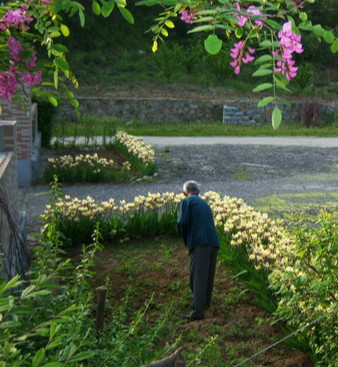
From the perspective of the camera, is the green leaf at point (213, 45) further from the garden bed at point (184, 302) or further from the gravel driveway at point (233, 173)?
the gravel driveway at point (233, 173)

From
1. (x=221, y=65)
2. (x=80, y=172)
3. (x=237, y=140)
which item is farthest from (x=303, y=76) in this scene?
(x=80, y=172)

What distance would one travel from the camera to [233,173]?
15102 mm

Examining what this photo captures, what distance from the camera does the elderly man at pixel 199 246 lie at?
6340 millimetres

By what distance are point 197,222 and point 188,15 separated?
9.15 ft

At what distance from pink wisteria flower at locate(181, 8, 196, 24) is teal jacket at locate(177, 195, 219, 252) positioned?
2664 millimetres

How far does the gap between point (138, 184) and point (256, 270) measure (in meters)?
6.92

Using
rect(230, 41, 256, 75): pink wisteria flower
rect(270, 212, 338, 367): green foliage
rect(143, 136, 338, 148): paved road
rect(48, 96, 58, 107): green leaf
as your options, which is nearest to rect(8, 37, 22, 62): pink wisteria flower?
rect(48, 96, 58, 107): green leaf

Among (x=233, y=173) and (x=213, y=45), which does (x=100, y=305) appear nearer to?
(x=213, y=45)

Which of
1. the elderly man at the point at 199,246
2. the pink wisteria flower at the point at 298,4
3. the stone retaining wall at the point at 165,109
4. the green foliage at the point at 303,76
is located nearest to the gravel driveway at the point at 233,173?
the elderly man at the point at 199,246

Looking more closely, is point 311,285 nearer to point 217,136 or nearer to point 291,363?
point 291,363

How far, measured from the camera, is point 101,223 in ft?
28.3

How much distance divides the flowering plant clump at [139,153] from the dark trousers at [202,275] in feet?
24.4

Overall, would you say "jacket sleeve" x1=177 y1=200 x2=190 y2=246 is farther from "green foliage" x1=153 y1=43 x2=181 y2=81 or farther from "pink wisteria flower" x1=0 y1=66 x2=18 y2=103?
"green foliage" x1=153 y1=43 x2=181 y2=81

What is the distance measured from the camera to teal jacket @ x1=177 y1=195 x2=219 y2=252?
6387 millimetres
